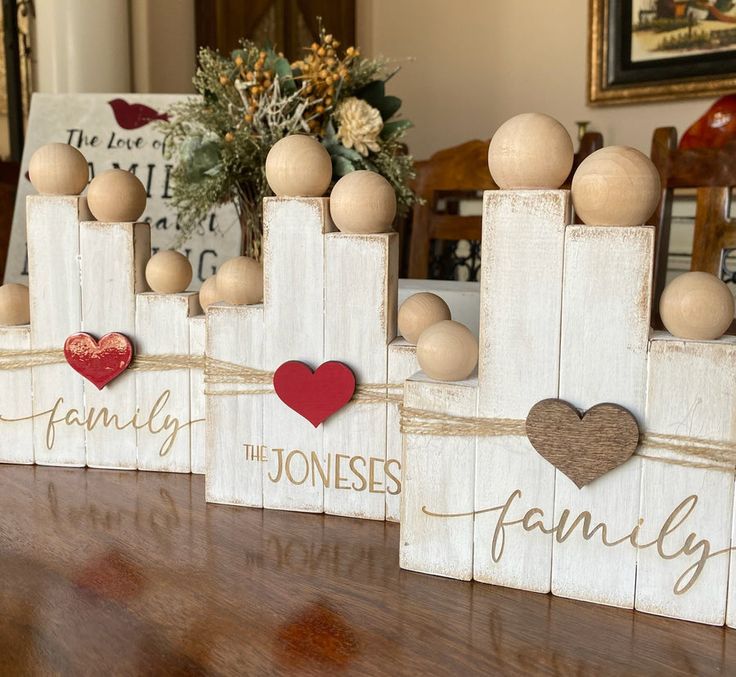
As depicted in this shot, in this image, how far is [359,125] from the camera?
1.32 meters

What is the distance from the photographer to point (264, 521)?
765mm

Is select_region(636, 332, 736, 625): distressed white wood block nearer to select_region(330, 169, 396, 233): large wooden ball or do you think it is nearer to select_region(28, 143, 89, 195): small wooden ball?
select_region(330, 169, 396, 233): large wooden ball

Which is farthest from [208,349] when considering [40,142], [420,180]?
[420,180]

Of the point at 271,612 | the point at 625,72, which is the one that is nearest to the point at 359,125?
the point at 271,612

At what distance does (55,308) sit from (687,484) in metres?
0.64

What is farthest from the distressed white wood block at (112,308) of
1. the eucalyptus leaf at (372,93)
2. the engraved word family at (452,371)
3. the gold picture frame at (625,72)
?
the gold picture frame at (625,72)

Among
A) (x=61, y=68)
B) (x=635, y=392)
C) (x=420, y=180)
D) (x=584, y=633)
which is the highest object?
(x=61, y=68)

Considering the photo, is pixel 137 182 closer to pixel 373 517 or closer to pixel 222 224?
pixel 373 517

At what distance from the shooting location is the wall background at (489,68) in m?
3.15

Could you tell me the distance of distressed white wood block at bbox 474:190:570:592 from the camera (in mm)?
628

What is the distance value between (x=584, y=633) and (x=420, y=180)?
1621 millimetres

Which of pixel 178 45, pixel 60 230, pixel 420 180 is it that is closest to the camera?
pixel 60 230

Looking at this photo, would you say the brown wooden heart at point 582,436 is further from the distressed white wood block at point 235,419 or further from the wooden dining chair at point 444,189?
the wooden dining chair at point 444,189

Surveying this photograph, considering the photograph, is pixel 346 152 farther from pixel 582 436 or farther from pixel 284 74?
pixel 582 436
